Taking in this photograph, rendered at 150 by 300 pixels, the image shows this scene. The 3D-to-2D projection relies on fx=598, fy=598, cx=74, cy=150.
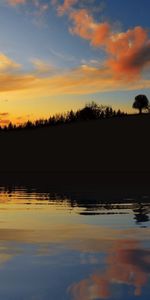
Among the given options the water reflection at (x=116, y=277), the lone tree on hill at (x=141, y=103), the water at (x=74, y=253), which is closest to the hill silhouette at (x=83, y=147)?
the lone tree on hill at (x=141, y=103)

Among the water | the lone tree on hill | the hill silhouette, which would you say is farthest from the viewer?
the lone tree on hill

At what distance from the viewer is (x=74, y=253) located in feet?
40.8

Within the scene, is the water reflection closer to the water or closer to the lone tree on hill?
the water

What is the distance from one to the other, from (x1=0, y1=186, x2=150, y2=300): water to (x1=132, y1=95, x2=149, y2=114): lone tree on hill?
359 feet

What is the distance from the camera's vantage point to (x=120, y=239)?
1456 centimetres

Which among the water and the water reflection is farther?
the water

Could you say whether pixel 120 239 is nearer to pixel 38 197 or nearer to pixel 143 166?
pixel 38 197

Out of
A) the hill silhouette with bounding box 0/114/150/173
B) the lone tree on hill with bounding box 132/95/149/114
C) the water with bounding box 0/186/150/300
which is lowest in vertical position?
the water with bounding box 0/186/150/300

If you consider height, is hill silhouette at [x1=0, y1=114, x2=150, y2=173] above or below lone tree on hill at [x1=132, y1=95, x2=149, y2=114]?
below

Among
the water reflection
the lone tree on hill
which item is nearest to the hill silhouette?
the lone tree on hill

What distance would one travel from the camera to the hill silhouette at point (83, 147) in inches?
3243

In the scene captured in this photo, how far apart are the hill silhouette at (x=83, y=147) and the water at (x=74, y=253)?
184 feet

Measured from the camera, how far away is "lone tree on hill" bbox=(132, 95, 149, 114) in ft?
430

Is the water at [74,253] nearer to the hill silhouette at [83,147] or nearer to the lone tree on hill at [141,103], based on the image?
the hill silhouette at [83,147]
